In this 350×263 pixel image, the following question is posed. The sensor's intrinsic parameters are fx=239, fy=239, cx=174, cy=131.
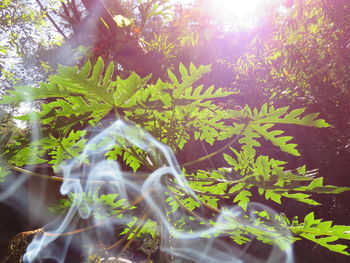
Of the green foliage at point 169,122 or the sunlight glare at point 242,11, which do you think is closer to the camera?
the green foliage at point 169,122

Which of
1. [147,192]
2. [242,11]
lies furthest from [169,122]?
[242,11]

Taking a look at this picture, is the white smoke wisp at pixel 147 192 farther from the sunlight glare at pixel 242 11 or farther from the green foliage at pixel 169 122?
the sunlight glare at pixel 242 11

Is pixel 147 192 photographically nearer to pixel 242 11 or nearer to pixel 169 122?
pixel 169 122

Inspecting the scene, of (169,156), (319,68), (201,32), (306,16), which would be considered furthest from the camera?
(319,68)

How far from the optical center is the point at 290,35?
297 cm

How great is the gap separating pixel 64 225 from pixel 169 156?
0.42 meters

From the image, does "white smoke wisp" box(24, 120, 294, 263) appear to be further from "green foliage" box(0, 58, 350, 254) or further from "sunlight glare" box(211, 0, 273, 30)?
"sunlight glare" box(211, 0, 273, 30)

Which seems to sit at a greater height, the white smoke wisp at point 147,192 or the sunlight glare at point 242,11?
the sunlight glare at point 242,11

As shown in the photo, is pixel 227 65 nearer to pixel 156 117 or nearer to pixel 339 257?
pixel 156 117

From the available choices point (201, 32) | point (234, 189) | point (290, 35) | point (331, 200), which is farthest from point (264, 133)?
point (331, 200)

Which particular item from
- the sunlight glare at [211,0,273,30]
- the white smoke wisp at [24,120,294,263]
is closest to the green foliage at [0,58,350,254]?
the white smoke wisp at [24,120,294,263]

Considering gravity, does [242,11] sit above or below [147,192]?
above

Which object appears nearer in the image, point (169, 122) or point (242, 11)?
point (169, 122)

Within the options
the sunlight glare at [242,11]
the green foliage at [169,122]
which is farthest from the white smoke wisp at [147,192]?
the sunlight glare at [242,11]
